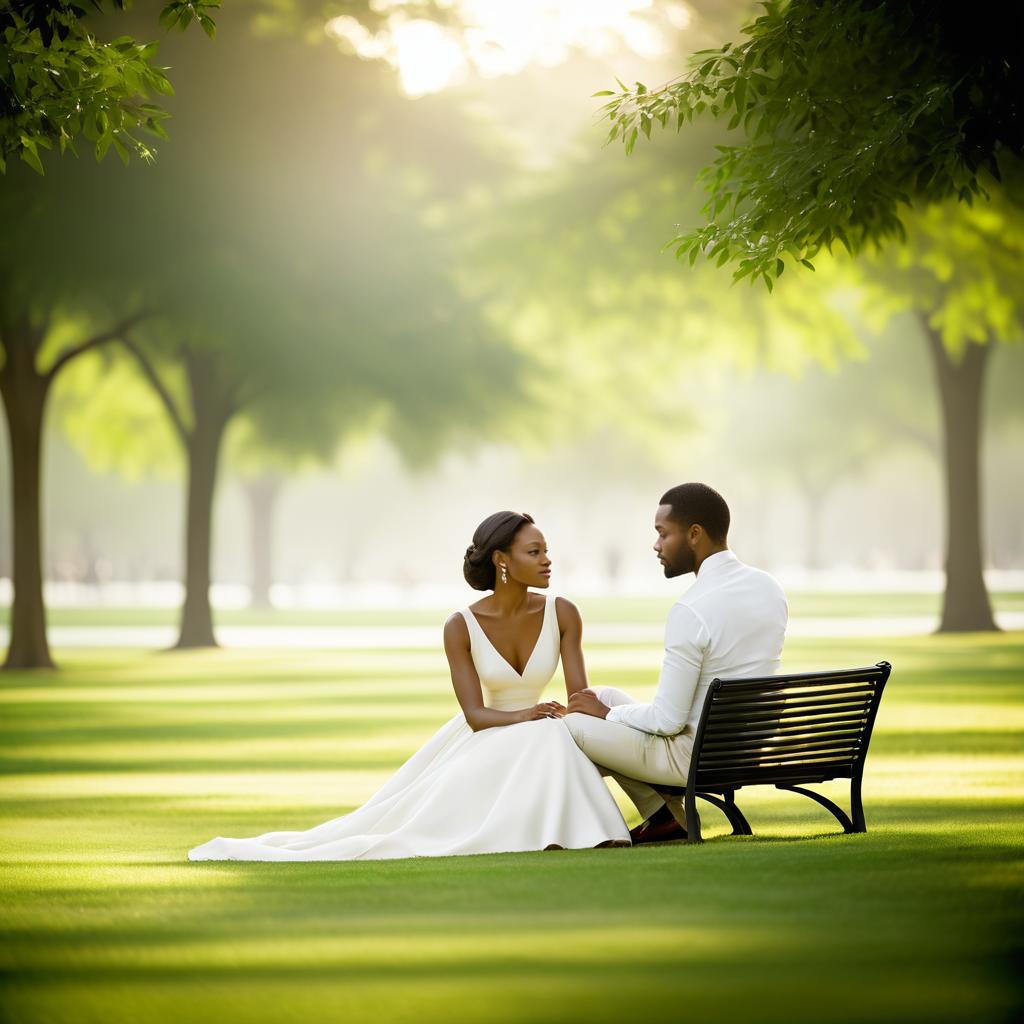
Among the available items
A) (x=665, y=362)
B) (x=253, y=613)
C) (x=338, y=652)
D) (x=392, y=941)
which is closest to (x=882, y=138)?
(x=392, y=941)

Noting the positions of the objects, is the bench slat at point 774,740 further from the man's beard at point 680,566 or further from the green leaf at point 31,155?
the green leaf at point 31,155

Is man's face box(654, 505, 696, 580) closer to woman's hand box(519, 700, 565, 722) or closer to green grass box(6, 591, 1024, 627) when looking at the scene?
woman's hand box(519, 700, 565, 722)

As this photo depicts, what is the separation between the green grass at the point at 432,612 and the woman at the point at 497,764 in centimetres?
3235

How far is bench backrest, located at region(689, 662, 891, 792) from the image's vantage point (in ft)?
26.7

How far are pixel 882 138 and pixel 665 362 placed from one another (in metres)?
27.8

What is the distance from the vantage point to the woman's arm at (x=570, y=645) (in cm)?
917

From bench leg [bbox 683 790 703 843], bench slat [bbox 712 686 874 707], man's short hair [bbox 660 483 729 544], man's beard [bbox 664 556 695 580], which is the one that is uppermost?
man's short hair [bbox 660 483 729 544]

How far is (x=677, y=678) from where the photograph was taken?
8281 mm

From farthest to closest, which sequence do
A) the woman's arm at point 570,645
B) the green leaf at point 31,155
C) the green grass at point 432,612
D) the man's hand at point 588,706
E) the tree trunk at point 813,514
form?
the tree trunk at point 813,514 → the green grass at point 432,612 → the green leaf at point 31,155 → the woman's arm at point 570,645 → the man's hand at point 588,706

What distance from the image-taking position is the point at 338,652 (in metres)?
30.8

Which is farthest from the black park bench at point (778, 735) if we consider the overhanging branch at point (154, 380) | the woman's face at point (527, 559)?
the overhanging branch at point (154, 380)

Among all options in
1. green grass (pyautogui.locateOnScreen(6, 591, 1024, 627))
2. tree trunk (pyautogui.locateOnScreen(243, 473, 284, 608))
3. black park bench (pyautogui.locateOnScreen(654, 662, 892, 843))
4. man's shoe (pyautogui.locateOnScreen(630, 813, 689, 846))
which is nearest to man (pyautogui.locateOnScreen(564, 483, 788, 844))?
black park bench (pyautogui.locateOnScreen(654, 662, 892, 843))

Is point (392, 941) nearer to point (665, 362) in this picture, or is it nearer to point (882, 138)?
point (882, 138)

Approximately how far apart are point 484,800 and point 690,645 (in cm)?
124
